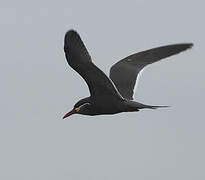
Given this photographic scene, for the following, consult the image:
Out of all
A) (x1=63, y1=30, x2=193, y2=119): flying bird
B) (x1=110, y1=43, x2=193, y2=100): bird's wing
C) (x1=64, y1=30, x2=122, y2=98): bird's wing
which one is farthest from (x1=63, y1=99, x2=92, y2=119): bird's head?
(x1=110, y1=43, x2=193, y2=100): bird's wing

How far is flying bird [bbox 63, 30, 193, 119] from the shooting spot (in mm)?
19547

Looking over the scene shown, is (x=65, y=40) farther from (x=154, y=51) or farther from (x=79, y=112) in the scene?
(x=154, y=51)

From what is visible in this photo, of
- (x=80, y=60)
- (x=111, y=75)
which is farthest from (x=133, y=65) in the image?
(x=80, y=60)

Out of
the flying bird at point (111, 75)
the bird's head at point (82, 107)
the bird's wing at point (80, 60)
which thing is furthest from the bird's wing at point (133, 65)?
the bird's wing at point (80, 60)

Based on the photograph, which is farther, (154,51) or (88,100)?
(154,51)

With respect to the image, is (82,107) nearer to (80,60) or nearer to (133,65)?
(80,60)

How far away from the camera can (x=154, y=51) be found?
25125 millimetres

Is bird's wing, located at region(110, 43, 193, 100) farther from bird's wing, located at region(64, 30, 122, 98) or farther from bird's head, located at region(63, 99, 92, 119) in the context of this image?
bird's wing, located at region(64, 30, 122, 98)

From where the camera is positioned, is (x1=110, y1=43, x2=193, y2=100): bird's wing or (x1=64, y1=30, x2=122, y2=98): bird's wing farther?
(x1=110, y1=43, x2=193, y2=100): bird's wing

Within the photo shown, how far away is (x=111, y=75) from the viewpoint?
24469mm

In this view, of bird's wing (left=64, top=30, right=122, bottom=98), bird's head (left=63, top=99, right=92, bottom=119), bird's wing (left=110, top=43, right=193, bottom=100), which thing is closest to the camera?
bird's wing (left=64, top=30, right=122, bottom=98)

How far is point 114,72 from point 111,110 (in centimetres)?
348

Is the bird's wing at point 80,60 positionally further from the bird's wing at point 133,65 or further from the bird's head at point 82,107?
the bird's wing at point 133,65

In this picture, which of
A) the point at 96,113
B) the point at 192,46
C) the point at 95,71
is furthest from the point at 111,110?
the point at 192,46
